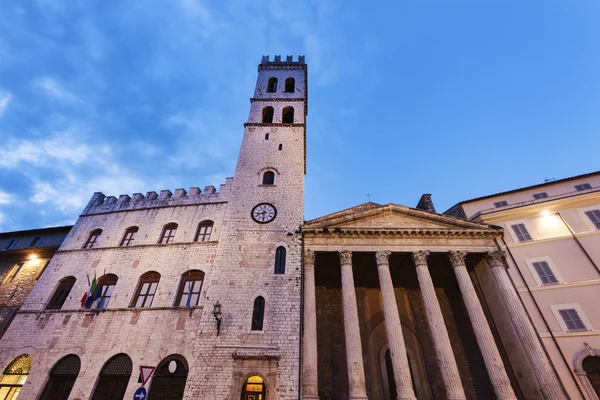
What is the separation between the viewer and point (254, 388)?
1137 cm

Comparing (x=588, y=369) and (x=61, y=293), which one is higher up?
(x=61, y=293)

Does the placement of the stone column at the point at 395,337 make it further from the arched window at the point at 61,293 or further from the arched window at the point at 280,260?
the arched window at the point at 61,293

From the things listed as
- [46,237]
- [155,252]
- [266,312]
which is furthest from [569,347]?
[46,237]

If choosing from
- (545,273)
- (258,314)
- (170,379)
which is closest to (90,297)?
(170,379)

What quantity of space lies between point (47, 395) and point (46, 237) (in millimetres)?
10473

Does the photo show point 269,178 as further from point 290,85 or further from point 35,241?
point 35,241

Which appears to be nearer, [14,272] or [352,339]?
[352,339]

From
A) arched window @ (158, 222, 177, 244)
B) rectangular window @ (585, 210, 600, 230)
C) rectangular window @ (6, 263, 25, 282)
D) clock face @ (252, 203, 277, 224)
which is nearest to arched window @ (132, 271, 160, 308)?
arched window @ (158, 222, 177, 244)

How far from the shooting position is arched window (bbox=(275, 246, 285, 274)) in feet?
47.0

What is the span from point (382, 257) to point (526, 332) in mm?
6820

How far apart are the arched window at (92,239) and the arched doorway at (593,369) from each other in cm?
2557

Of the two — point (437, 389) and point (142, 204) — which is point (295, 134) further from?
point (437, 389)

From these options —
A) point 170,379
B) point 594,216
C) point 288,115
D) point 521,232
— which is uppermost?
point 288,115

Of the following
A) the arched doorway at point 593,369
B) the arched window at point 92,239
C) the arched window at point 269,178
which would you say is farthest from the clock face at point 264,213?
the arched doorway at point 593,369
